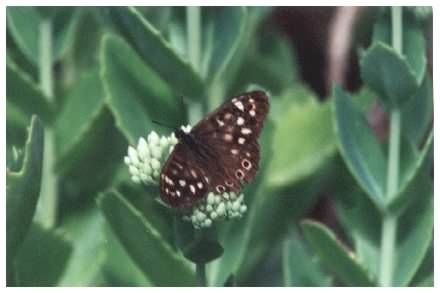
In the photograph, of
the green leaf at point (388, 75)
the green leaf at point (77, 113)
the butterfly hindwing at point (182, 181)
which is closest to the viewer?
the butterfly hindwing at point (182, 181)

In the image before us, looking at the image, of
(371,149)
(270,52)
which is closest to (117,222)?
(371,149)

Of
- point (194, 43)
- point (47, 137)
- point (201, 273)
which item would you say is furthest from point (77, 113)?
point (201, 273)

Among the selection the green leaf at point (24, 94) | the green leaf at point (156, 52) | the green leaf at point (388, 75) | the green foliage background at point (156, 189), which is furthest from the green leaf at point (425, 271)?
the green leaf at point (24, 94)

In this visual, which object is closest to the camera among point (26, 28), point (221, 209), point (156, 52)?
point (221, 209)

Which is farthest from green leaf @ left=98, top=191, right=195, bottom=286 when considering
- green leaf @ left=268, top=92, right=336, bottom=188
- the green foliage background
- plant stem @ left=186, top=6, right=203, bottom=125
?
green leaf @ left=268, top=92, right=336, bottom=188

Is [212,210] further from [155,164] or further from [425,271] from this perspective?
[425,271]

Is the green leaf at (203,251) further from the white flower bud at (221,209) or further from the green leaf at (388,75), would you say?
the green leaf at (388,75)
